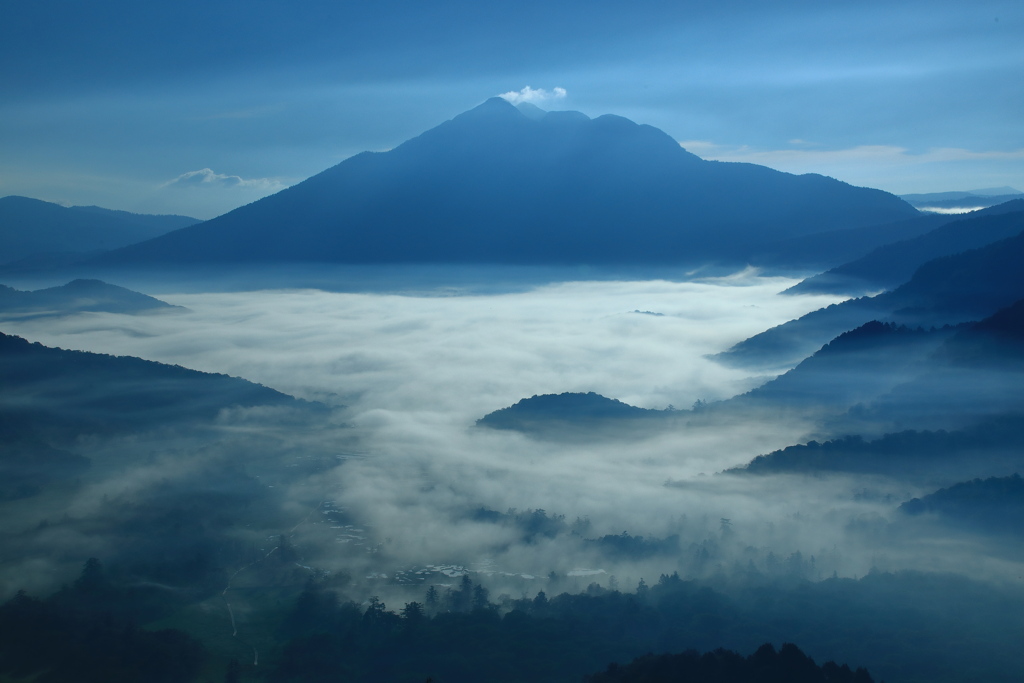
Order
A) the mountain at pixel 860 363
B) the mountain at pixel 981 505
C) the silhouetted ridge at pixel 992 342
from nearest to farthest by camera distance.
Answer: the mountain at pixel 981 505, the silhouetted ridge at pixel 992 342, the mountain at pixel 860 363

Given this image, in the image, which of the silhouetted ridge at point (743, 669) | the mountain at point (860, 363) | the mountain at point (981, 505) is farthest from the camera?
the mountain at point (860, 363)

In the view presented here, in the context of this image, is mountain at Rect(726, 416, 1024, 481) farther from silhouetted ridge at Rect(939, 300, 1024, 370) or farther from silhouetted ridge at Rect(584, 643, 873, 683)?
silhouetted ridge at Rect(584, 643, 873, 683)

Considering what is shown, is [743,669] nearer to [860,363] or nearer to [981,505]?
[981,505]

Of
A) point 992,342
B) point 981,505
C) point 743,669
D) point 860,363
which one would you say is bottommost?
point 743,669

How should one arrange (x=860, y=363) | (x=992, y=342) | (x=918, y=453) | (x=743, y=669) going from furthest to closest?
(x=860, y=363), (x=992, y=342), (x=918, y=453), (x=743, y=669)

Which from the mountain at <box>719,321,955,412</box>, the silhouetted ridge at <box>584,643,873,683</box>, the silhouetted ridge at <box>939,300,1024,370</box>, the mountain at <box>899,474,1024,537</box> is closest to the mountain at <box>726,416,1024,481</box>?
the mountain at <box>899,474,1024,537</box>

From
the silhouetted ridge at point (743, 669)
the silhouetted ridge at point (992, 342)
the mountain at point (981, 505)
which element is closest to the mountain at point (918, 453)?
the mountain at point (981, 505)

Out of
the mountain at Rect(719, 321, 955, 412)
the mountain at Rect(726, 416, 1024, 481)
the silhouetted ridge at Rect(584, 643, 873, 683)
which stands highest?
the mountain at Rect(719, 321, 955, 412)

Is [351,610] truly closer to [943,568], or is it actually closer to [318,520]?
[318,520]

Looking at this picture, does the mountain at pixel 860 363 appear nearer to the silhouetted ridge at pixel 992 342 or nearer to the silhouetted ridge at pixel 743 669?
the silhouetted ridge at pixel 992 342

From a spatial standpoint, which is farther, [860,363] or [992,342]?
[860,363]

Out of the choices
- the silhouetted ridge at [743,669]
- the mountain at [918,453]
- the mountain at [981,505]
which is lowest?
the silhouetted ridge at [743,669]

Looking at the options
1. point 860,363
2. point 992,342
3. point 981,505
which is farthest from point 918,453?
point 860,363
